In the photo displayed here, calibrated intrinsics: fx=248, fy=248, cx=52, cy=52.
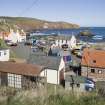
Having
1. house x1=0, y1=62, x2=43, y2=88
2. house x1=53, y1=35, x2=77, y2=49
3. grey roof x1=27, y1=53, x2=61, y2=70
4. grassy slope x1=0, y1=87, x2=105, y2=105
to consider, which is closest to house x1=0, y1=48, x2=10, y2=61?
grey roof x1=27, y1=53, x2=61, y2=70

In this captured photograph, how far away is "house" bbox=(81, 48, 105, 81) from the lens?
28906 mm

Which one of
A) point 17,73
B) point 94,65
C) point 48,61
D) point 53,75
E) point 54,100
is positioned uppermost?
point 54,100

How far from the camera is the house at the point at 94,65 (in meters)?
28.9

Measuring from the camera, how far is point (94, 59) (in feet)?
99.2

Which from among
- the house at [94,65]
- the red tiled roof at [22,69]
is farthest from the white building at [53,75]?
the house at [94,65]

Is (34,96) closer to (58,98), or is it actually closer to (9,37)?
(58,98)

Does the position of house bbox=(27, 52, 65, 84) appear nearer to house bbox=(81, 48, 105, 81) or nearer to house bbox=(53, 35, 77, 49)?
house bbox=(81, 48, 105, 81)

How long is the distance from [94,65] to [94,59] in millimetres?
1041

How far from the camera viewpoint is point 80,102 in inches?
226

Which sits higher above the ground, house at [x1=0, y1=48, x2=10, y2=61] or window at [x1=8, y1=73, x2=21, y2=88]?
house at [x1=0, y1=48, x2=10, y2=61]

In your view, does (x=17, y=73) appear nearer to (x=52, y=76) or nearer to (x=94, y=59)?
(x=52, y=76)

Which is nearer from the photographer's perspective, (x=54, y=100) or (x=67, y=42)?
(x=54, y=100)

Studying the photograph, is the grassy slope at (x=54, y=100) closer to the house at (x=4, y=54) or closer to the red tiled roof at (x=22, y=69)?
the red tiled roof at (x=22, y=69)

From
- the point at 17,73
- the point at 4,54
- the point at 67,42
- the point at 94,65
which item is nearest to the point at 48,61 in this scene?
the point at 17,73
